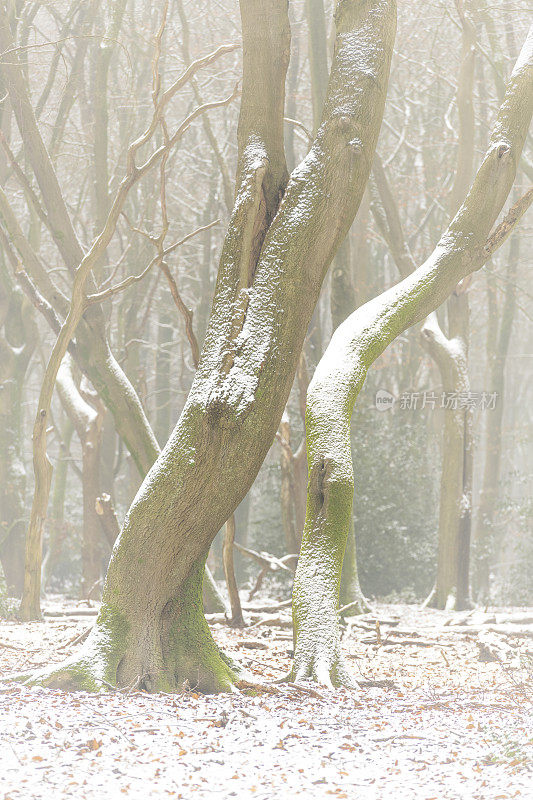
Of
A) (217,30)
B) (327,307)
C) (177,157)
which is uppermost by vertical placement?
(217,30)

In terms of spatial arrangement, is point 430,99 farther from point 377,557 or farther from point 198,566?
point 198,566

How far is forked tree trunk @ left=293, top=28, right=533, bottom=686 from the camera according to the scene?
4.14 meters

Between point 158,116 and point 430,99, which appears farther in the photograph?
point 430,99

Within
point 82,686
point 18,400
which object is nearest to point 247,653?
point 82,686

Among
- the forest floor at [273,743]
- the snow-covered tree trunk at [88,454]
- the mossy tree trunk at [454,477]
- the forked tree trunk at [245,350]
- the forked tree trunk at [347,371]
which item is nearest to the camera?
the forest floor at [273,743]

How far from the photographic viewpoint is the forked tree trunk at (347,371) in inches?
163

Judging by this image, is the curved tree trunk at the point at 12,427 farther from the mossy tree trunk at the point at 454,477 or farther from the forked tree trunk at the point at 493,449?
the forked tree trunk at the point at 493,449

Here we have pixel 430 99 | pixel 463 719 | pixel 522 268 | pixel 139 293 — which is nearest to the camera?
pixel 463 719

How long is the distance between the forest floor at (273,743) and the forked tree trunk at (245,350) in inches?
10.9

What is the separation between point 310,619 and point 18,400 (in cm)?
784

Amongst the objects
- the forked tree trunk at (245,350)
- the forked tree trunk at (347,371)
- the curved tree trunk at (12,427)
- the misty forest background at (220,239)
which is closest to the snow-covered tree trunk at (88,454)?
the misty forest background at (220,239)

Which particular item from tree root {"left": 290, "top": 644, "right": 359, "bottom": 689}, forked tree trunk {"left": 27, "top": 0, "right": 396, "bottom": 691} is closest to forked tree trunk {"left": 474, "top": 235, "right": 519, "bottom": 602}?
forked tree trunk {"left": 27, "top": 0, "right": 396, "bottom": 691}

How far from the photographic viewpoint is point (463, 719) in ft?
11.7

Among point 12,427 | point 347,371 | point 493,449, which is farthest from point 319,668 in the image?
point 493,449
